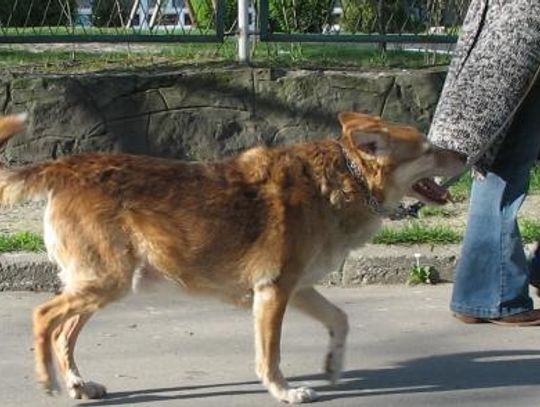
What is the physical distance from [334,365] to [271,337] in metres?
0.43

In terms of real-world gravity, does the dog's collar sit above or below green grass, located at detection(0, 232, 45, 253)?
above

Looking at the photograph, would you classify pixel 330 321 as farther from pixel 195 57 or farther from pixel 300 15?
pixel 300 15

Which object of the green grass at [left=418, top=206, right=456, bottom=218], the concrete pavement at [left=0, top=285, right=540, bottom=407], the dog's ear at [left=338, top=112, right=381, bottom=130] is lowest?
the concrete pavement at [left=0, top=285, right=540, bottom=407]

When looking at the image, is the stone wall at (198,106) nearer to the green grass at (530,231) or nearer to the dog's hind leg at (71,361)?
the green grass at (530,231)

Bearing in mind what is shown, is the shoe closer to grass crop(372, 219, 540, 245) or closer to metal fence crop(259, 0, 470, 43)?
grass crop(372, 219, 540, 245)

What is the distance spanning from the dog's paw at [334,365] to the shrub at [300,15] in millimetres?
4609

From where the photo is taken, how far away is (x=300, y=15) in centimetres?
959

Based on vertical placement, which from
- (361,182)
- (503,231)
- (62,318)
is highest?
(361,182)

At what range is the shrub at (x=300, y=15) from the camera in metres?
9.41

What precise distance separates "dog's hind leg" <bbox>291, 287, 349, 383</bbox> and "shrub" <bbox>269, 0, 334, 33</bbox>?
4.45 m

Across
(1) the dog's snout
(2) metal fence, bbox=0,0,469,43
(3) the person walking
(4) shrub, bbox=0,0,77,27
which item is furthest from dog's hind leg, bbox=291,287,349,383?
(4) shrub, bbox=0,0,77,27

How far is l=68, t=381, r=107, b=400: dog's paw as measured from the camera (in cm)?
491

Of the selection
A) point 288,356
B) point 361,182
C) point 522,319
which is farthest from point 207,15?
point 361,182

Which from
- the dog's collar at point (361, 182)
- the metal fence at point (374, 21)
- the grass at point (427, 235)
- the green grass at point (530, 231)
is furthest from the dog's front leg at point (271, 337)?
the metal fence at point (374, 21)
